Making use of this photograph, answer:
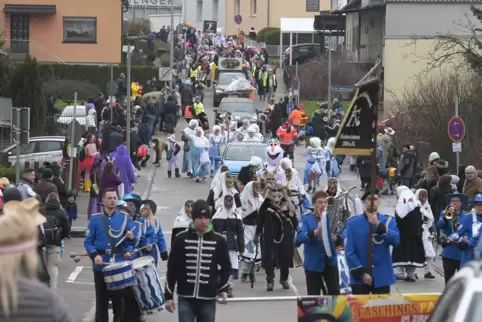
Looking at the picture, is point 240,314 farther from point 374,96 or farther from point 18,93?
point 18,93

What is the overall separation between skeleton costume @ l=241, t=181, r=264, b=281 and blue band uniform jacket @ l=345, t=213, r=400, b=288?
6.40 meters

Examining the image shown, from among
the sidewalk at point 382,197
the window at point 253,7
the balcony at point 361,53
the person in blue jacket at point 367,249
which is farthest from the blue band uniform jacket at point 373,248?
the window at point 253,7

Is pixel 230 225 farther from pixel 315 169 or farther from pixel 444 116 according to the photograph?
pixel 444 116

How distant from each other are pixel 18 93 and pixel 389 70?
20.8m

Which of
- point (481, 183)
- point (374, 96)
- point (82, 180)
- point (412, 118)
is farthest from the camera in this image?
point (412, 118)

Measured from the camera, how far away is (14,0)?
2228 inches

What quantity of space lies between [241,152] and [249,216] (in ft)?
45.7

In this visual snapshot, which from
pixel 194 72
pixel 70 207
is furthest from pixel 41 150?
pixel 194 72

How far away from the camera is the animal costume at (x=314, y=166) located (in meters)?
31.6

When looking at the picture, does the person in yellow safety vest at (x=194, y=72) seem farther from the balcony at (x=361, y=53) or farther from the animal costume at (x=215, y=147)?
the animal costume at (x=215, y=147)

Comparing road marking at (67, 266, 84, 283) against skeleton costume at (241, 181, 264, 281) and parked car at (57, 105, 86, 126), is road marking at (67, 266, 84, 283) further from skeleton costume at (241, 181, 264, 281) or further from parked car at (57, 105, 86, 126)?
parked car at (57, 105, 86, 126)

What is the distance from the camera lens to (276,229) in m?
17.6

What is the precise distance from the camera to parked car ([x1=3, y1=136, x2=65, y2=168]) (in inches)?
1212

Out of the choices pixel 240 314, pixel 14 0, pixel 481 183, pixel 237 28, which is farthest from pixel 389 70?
pixel 237 28
